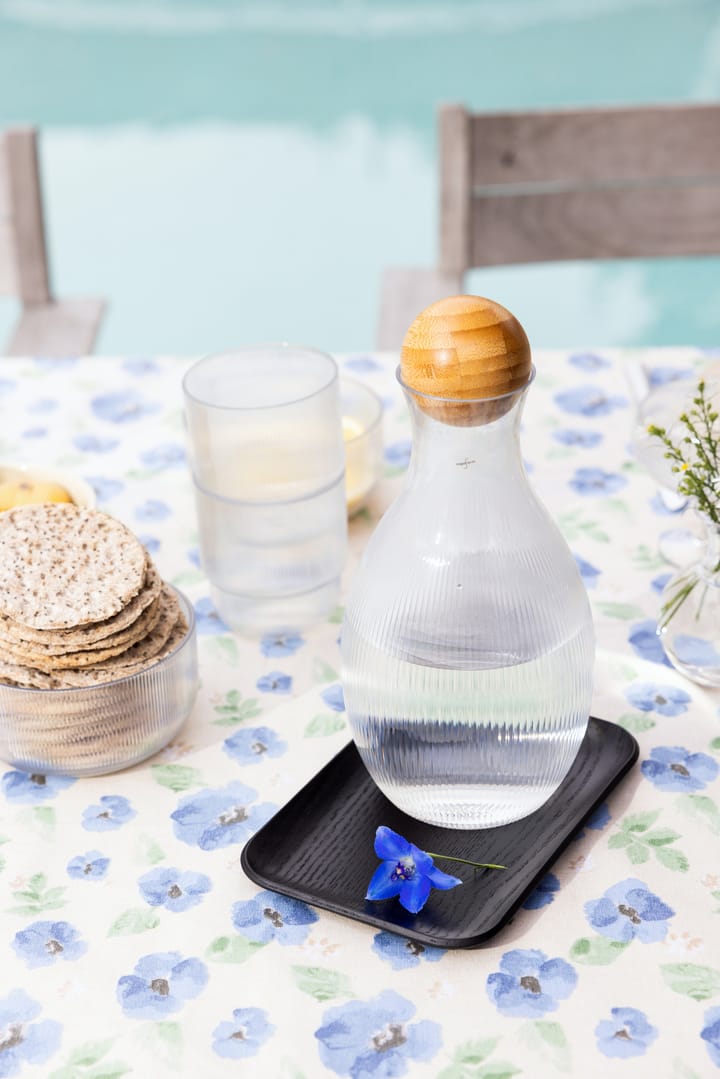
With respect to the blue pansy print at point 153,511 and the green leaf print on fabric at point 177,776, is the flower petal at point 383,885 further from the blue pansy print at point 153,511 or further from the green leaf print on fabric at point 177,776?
the blue pansy print at point 153,511

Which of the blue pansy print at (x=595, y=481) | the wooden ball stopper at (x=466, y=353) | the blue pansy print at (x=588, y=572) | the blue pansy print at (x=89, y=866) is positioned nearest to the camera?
the wooden ball stopper at (x=466, y=353)

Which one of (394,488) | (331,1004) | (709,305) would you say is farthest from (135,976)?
(709,305)

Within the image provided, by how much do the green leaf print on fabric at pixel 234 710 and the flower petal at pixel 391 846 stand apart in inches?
6.8

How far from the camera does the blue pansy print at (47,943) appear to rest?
0.60 metres

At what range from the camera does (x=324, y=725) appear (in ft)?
2.48

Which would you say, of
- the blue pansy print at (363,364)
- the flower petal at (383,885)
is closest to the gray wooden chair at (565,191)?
the blue pansy print at (363,364)

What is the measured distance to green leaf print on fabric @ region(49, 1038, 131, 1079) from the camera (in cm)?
54

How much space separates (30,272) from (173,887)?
999 millimetres

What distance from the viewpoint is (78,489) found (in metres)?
0.87

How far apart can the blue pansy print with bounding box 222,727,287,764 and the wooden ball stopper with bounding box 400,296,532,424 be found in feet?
0.90

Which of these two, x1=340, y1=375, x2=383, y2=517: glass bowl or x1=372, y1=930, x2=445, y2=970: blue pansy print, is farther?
x1=340, y1=375, x2=383, y2=517: glass bowl

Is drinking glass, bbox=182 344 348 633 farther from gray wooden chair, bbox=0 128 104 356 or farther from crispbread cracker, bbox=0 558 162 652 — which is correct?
gray wooden chair, bbox=0 128 104 356

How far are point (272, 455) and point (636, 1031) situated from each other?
1.36 ft

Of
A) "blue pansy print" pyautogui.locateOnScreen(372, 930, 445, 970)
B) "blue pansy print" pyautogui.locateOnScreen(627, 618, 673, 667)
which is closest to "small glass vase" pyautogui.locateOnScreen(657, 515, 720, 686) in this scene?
"blue pansy print" pyautogui.locateOnScreen(627, 618, 673, 667)
